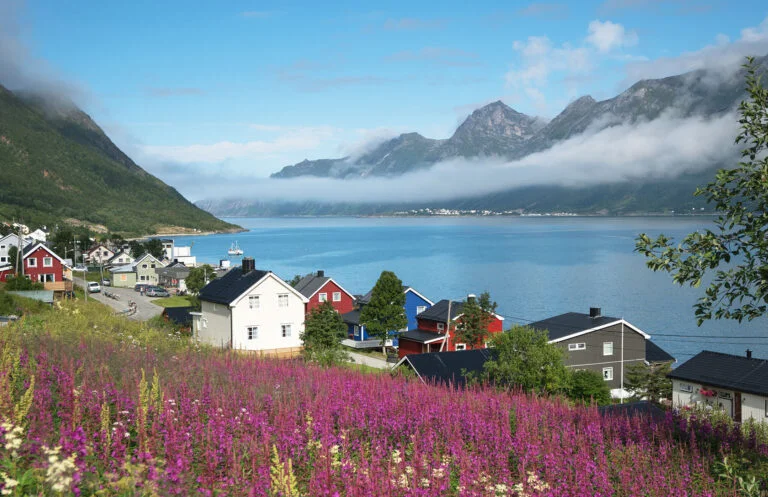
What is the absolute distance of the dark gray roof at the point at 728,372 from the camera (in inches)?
1264

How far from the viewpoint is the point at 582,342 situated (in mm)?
45344

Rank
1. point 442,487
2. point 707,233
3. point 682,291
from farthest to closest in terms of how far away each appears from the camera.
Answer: point 682,291 < point 707,233 < point 442,487

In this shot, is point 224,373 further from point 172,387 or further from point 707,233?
point 707,233

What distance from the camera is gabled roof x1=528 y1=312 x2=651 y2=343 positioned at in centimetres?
4494

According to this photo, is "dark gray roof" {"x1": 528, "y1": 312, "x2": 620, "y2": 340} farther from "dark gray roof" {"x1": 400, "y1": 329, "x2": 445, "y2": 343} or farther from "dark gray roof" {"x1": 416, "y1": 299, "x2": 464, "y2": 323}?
"dark gray roof" {"x1": 400, "y1": 329, "x2": 445, "y2": 343}

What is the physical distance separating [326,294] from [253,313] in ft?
77.8

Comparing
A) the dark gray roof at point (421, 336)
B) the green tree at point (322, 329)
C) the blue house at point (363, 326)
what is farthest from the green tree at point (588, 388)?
the blue house at point (363, 326)

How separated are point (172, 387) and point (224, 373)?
1886mm

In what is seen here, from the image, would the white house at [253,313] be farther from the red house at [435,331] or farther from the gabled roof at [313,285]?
the gabled roof at [313,285]

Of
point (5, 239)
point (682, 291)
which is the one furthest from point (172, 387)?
point (682, 291)

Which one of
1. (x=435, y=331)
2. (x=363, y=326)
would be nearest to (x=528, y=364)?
(x=435, y=331)

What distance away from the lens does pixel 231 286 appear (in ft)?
140

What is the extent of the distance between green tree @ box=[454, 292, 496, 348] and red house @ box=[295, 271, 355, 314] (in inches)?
744

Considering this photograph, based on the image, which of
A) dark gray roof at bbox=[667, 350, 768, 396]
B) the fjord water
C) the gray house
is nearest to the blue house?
the fjord water
